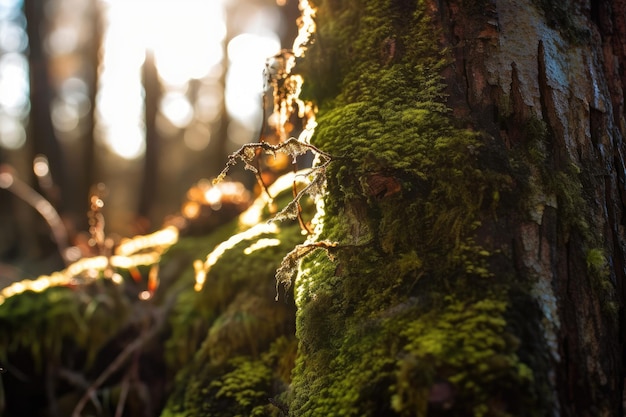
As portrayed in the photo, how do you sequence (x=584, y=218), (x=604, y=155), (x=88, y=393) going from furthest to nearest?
(x=88, y=393)
(x=604, y=155)
(x=584, y=218)

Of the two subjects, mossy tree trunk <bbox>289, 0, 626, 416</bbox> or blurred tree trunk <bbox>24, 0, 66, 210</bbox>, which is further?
blurred tree trunk <bbox>24, 0, 66, 210</bbox>

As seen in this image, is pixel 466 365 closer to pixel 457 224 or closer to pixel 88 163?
pixel 457 224

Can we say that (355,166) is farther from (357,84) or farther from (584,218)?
(584,218)

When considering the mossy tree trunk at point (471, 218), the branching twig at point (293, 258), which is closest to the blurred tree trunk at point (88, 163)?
the branching twig at point (293, 258)

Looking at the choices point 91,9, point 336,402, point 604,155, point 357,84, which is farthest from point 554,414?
point 91,9

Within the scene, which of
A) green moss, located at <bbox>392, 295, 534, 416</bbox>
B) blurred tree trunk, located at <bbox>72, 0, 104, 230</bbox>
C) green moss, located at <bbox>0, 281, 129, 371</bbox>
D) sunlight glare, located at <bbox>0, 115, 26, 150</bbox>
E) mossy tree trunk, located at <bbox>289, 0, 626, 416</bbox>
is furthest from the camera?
sunlight glare, located at <bbox>0, 115, 26, 150</bbox>

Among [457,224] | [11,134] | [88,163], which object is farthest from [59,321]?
[11,134]

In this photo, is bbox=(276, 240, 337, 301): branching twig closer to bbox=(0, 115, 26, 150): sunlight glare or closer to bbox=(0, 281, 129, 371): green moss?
bbox=(0, 281, 129, 371): green moss

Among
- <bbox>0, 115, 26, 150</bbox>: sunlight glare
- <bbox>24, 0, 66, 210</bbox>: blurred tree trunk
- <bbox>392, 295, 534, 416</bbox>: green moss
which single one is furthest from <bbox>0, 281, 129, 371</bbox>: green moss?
<bbox>0, 115, 26, 150</bbox>: sunlight glare

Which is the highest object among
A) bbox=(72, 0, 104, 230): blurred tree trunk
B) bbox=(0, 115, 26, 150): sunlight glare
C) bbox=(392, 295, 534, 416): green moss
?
bbox=(0, 115, 26, 150): sunlight glare
